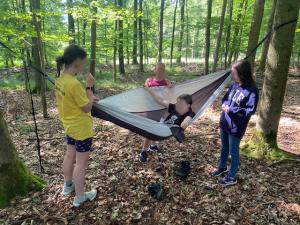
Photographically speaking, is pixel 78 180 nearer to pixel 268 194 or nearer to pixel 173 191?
pixel 173 191

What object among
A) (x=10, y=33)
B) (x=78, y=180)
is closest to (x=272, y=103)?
(x=78, y=180)

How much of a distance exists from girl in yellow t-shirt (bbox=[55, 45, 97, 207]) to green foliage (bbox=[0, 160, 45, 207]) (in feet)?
1.94

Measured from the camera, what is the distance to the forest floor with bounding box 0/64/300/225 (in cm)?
266

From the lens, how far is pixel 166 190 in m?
3.10

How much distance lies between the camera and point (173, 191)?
3080 mm

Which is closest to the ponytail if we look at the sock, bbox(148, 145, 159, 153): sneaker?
the sock

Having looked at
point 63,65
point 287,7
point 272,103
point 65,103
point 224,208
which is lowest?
point 224,208

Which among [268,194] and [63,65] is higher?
[63,65]

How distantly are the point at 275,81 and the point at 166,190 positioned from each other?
1980 millimetres

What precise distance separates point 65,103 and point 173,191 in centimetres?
157

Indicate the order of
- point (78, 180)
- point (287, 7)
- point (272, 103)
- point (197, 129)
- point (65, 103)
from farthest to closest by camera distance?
1. point (197, 129)
2. point (272, 103)
3. point (287, 7)
4. point (78, 180)
5. point (65, 103)

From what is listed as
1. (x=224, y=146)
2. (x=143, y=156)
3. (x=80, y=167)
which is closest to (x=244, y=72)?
(x=224, y=146)

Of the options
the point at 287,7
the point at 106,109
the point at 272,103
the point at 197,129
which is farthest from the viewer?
the point at 197,129

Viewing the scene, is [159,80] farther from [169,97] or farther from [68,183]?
[68,183]
